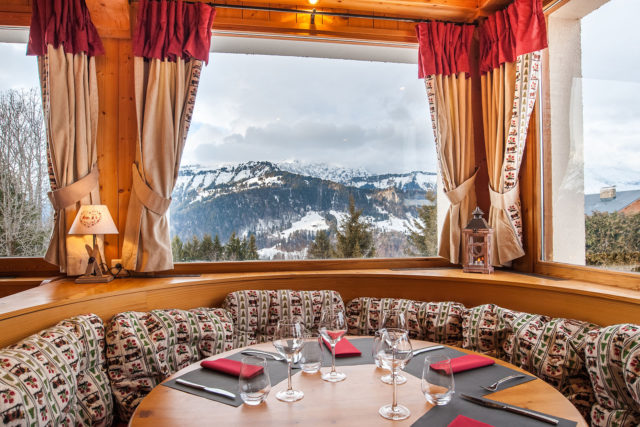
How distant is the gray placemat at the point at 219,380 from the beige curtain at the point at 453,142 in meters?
1.74

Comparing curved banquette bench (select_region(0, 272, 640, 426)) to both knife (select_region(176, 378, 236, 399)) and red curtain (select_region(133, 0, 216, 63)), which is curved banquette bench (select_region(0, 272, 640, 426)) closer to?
knife (select_region(176, 378, 236, 399))

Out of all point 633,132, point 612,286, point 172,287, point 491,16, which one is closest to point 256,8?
point 491,16

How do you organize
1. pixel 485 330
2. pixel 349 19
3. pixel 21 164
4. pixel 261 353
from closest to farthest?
pixel 261 353
pixel 485 330
pixel 21 164
pixel 349 19

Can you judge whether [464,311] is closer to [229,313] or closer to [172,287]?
[229,313]

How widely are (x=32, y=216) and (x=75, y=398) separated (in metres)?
1.49

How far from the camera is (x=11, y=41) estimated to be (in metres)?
2.57

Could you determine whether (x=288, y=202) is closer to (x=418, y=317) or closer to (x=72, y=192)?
(x=418, y=317)

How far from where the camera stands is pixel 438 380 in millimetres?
1084

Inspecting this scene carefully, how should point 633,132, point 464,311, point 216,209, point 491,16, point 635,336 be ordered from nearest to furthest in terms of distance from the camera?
point 635,336 < point 633,132 < point 464,311 < point 491,16 < point 216,209

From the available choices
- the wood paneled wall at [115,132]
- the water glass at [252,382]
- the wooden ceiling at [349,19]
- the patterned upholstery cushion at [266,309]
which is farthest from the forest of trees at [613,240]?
the wood paneled wall at [115,132]

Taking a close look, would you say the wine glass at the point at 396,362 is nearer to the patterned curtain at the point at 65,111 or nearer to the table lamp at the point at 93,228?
the table lamp at the point at 93,228

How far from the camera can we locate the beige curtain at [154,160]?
2.40 m

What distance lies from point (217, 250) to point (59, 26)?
1.62m

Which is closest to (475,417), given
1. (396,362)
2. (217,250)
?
(396,362)
